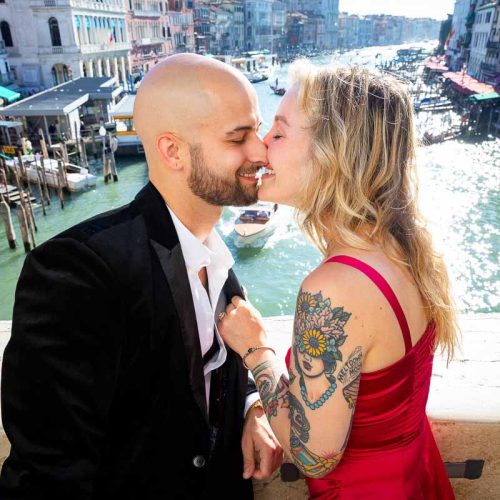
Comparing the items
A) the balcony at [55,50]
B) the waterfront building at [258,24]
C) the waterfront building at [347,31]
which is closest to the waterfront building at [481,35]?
the balcony at [55,50]

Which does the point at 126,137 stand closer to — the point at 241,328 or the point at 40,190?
the point at 40,190

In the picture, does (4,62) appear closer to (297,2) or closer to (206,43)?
(206,43)

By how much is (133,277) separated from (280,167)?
1.56ft

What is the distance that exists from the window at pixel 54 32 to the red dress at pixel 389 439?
32457mm

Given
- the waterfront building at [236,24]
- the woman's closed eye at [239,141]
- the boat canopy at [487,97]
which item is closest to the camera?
the woman's closed eye at [239,141]

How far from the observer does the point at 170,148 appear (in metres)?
1.33

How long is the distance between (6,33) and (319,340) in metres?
33.1

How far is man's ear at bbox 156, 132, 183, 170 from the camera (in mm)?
1314

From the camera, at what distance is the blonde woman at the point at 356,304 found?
1.08 metres

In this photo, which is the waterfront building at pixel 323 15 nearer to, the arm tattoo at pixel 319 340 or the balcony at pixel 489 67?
the balcony at pixel 489 67

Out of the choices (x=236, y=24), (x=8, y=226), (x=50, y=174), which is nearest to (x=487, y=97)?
(x=50, y=174)

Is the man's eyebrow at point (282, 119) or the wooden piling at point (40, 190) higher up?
the man's eyebrow at point (282, 119)

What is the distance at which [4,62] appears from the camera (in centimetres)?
2783

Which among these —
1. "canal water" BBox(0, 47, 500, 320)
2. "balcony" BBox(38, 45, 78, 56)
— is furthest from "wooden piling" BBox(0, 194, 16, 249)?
"balcony" BBox(38, 45, 78, 56)
